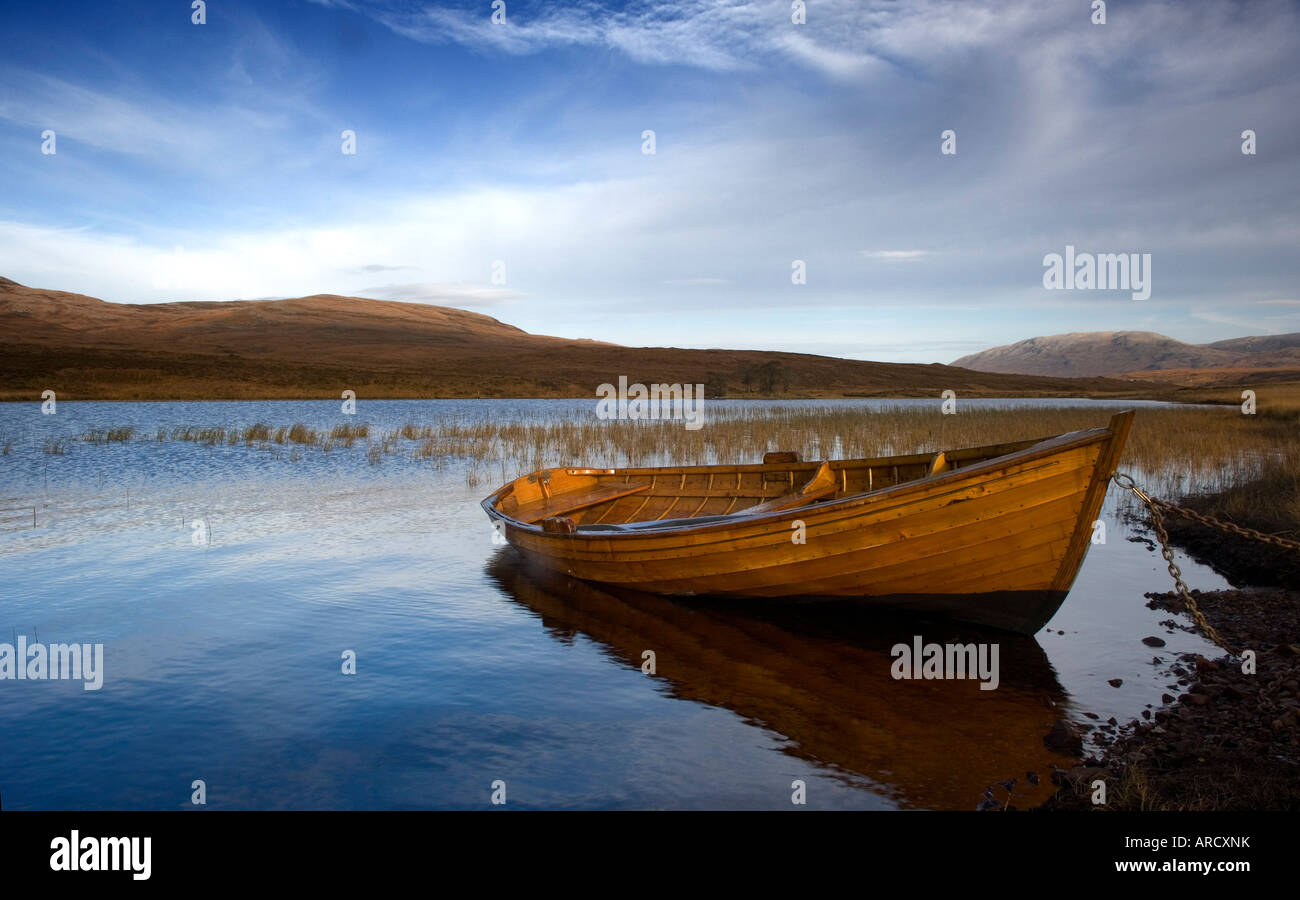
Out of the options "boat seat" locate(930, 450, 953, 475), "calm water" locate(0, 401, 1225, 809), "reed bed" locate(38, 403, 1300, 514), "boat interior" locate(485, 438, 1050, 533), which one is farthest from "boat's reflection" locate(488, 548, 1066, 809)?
"reed bed" locate(38, 403, 1300, 514)

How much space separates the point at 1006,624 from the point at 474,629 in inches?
222

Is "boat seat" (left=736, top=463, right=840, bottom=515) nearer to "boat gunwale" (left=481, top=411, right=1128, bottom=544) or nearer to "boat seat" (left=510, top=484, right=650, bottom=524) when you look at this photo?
"boat gunwale" (left=481, top=411, right=1128, bottom=544)

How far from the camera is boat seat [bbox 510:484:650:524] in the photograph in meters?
12.8

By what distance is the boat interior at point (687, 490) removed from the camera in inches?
411

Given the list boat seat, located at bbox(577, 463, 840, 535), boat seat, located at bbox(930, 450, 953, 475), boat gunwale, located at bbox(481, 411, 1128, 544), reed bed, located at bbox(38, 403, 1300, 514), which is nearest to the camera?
boat gunwale, located at bbox(481, 411, 1128, 544)

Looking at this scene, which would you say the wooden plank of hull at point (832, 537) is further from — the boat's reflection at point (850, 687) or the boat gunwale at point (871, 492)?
the boat's reflection at point (850, 687)

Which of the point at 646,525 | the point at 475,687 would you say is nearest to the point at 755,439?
the point at 646,525

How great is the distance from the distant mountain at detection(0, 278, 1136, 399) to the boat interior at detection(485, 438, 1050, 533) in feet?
163

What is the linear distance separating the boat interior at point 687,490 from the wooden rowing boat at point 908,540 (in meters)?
0.04

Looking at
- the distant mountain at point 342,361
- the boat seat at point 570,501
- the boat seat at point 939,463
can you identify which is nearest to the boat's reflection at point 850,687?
the boat seat at point 939,463

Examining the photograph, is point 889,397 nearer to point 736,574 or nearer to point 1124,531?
point 1124,531

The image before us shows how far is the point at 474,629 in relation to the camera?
30.0 ft
